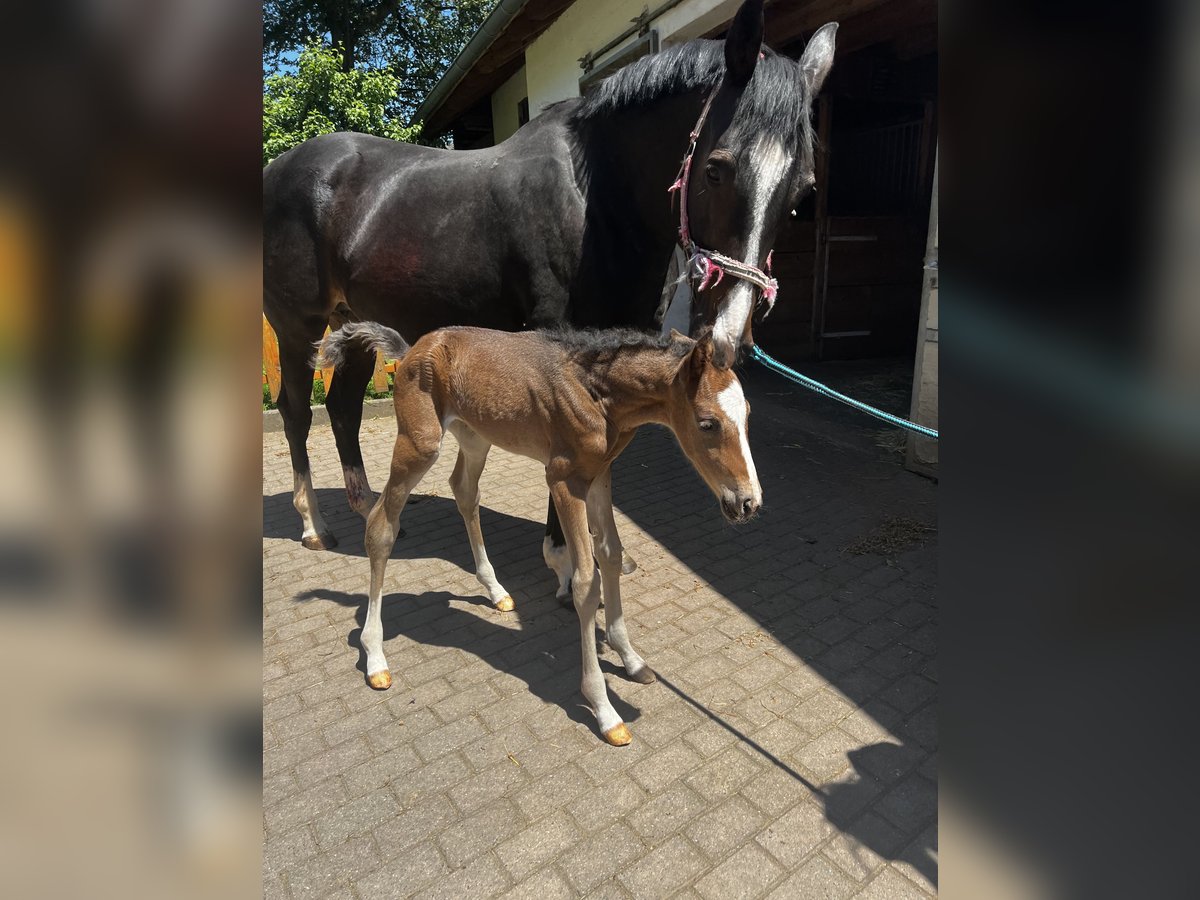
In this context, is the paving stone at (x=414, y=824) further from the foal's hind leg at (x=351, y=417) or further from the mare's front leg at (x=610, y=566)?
the foal's hind leg at (x=351, y=417)

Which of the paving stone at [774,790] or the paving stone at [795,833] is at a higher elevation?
the paving stone at [774,790]

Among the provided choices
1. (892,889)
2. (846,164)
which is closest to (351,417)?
(892,889)

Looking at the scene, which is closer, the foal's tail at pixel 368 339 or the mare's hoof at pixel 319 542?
the foal's tail at pixel 368 339

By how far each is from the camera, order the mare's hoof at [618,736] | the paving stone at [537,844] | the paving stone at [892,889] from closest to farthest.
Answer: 1. the paving stone at [892,889]
2. the paving stone at [537,844]
3. the mare's hoof at [618,736]

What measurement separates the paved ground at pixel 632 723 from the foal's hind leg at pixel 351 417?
0.36 m

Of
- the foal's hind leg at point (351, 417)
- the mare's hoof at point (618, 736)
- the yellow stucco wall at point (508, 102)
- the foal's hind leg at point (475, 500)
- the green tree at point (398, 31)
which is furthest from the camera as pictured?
the green tree at point (398, 31)

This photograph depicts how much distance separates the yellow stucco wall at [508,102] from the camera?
10.6 m

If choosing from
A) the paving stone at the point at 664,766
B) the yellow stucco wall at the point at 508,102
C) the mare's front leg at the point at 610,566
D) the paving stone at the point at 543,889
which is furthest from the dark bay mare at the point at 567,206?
the yellow stucco wall at the point at 508,102

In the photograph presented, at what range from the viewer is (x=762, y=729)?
2.56 metres

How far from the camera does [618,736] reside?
98.3 inches

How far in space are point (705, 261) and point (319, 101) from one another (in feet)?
37.3
